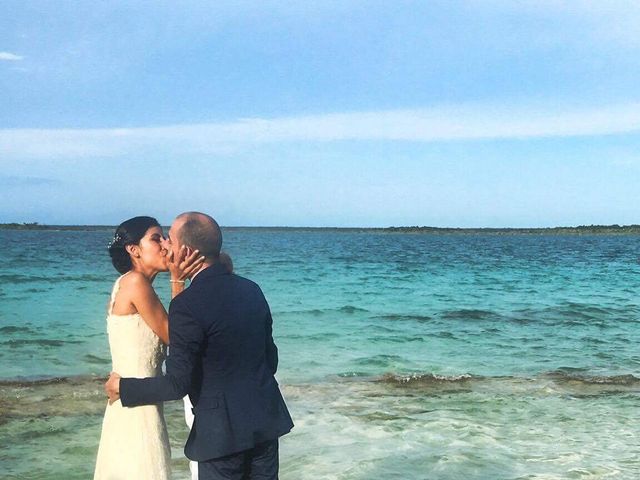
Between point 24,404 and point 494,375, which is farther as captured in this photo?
point 494,375

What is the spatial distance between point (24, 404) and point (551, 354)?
31.4ft

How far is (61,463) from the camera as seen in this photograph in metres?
7.05

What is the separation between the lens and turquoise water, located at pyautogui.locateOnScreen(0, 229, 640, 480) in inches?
281

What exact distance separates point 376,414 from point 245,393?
20.0 feet

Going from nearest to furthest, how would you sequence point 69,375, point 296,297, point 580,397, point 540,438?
1. point 540,438
2. point 580,397
3. point 69,375
4. point 296,297

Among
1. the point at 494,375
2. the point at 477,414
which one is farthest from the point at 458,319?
the point at 477,414

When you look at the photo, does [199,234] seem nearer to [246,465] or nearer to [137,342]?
[137,342]

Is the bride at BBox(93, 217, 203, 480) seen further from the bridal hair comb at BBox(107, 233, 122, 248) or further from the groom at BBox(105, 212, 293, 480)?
the groom at BBox(105, 212, 293, 480)

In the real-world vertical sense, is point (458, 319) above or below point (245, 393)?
below

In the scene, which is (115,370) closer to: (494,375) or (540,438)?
(540,438)

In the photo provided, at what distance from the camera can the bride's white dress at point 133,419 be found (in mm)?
3553

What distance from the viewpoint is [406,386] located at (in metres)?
10.9

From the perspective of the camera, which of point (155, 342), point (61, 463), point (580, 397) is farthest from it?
point (580, 397)

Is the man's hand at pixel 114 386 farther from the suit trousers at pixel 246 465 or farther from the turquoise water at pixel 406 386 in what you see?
the turquoise water at pixel 406 386
